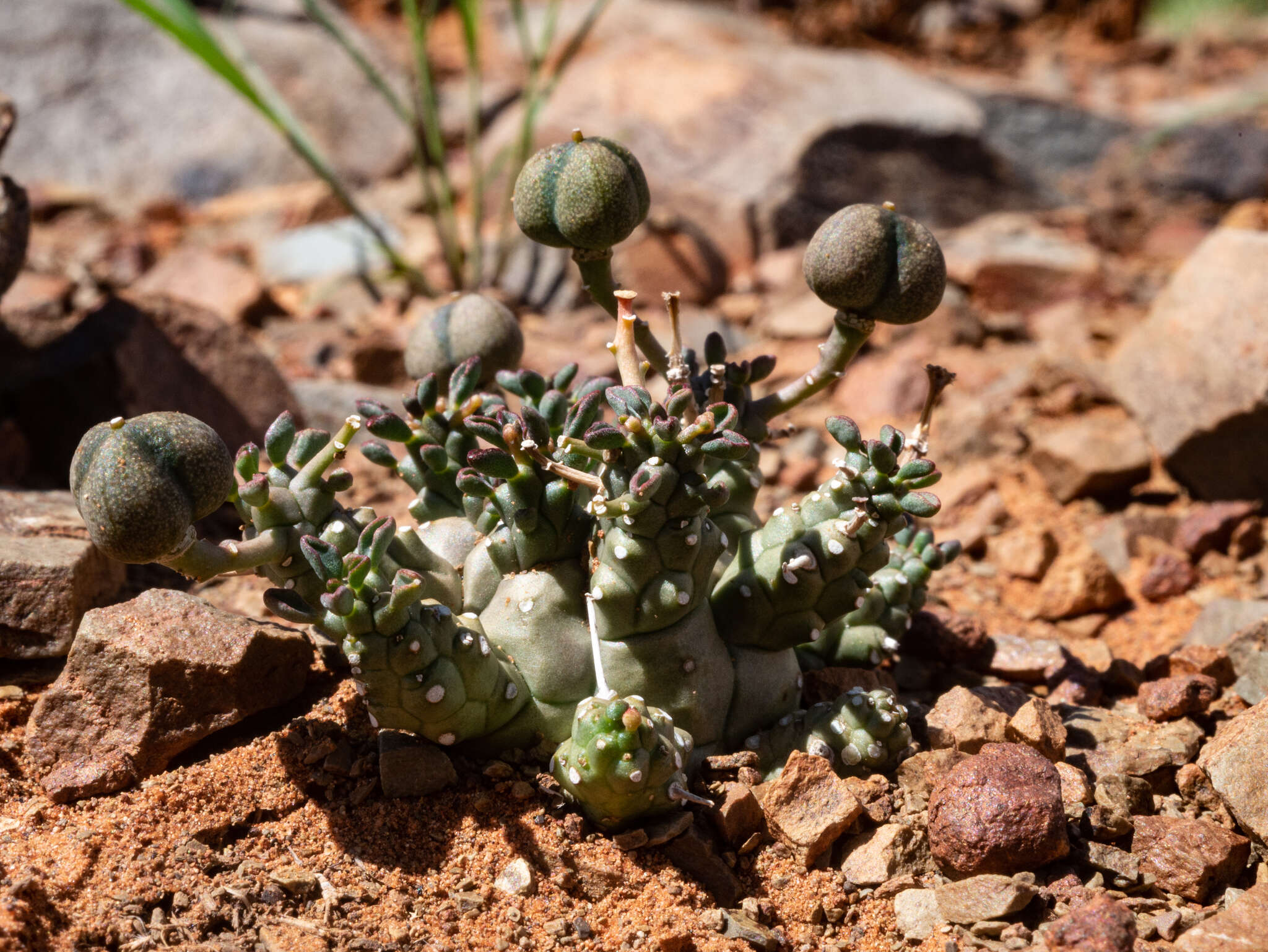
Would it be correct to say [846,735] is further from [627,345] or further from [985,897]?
[627,345]

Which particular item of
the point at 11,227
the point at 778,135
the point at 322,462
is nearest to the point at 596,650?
the point at 322,462

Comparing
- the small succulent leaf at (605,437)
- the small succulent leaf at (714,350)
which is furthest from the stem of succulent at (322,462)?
the small succulent leaf at (714,350)

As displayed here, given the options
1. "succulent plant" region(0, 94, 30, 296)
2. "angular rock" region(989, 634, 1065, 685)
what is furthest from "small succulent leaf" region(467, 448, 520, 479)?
"succulent plant" region(0, 94, 30, 296)

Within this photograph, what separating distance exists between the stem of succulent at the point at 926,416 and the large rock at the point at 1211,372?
179 centimetres

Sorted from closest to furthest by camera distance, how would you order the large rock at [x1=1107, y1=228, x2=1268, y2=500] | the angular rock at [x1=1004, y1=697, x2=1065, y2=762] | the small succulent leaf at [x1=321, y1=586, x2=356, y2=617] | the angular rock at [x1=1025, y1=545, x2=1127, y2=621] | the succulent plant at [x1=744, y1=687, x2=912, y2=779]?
the small succulent leaf at [x1=321, y1=586, x2=356, y2=617]
the succulent plant at [x1=744, y1=687, x2=912, y2=779]
the angular rock at [x1=1004, y1=697, x2=1065, y2=762]
the angular rock at [x1=1025, y1=545, x2=1127, y2=621]
the large rock at [x1=1107, y1=228, x2=1268, y2=500]

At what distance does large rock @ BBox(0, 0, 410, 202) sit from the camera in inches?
289

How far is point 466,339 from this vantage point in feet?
8.96

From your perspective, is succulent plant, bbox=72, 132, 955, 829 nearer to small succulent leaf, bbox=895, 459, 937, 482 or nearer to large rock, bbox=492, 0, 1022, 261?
small succulent leaf, bbox=895, 459, 937, 482

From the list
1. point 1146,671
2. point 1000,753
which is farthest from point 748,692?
point 1146,671

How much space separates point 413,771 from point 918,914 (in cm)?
99

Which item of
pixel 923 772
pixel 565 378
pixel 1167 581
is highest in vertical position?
pixel 565 378

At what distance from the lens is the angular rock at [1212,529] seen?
3668 mm

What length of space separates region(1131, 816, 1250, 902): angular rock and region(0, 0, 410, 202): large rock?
6.35 metres

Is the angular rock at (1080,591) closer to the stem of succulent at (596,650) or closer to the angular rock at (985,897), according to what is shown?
the angular rock at (985,897)
